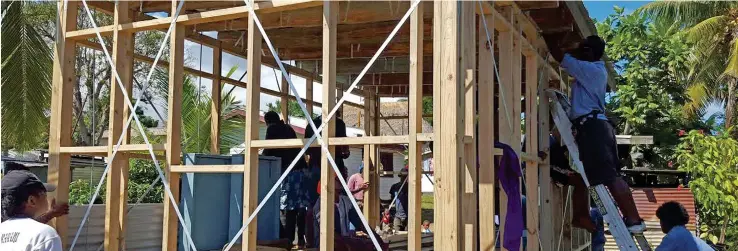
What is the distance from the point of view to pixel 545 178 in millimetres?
7090

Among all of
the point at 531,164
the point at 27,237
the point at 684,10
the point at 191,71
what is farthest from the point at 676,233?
the point at 684,10

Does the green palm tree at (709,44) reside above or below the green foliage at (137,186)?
above

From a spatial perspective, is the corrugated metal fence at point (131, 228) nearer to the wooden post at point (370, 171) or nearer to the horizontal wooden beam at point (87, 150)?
the horizontal wooden beam at point (87, 150)

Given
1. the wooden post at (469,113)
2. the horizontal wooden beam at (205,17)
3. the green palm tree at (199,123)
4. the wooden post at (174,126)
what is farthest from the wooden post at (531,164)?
the green palm tree at (199,123)

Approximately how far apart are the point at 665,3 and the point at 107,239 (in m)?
20.3

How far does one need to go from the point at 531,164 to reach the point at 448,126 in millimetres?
2295

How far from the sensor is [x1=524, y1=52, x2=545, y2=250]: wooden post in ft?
21.3

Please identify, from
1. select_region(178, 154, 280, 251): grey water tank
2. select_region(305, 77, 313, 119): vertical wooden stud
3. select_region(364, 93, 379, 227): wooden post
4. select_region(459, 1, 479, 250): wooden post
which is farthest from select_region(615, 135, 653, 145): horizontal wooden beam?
select_region(178, 154, 280, 251): grey water tank

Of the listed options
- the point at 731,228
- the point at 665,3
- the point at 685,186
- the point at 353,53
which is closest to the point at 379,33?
the point at 353,53

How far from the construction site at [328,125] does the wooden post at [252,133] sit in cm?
1

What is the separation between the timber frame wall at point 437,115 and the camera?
4.68m

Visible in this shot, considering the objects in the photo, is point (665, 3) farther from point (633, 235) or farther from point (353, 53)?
point (633, 235)

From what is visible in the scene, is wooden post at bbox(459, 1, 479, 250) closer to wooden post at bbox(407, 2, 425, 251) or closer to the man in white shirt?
wooden post at bbox(407, 2, 425, 251)

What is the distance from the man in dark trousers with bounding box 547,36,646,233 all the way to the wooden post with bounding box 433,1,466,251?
75.6 inches
